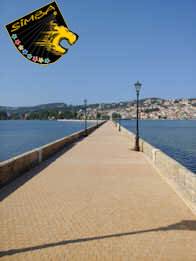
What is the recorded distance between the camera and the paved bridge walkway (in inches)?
187

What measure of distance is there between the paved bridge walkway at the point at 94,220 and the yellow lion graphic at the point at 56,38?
355 cm

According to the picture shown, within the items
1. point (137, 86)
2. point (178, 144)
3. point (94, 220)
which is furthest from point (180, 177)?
point (178, 144)

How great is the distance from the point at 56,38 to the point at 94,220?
4314mm

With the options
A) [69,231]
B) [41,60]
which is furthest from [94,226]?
[41,60]

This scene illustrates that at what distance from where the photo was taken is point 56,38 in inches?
152

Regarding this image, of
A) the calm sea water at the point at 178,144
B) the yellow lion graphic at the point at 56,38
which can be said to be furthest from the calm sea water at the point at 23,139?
the yellow lion graphic at the point at 56,38

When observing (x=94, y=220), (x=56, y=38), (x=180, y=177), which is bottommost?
(x=94, y=220)

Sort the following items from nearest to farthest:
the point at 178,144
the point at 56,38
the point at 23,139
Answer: the point at 56,38 → the point at 178,144 → the point at 23,139

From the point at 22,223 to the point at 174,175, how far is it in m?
5.69

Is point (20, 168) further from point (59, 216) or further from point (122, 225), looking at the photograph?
point (122, 225)

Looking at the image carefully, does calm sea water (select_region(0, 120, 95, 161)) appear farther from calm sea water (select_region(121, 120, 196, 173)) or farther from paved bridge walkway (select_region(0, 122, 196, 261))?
paved bridge walkway (select_region(0, 122, 196, 261))

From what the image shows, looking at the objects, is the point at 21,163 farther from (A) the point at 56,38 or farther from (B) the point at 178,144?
(B) the point at 178,144

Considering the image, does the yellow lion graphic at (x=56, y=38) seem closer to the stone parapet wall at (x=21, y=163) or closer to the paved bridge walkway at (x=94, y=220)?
the paved bridge walkway at (x=94, y=220)

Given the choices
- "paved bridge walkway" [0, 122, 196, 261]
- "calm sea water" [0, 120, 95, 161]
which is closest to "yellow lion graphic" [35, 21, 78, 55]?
"paved bridge walkway" [0, 122, 196, 261]
